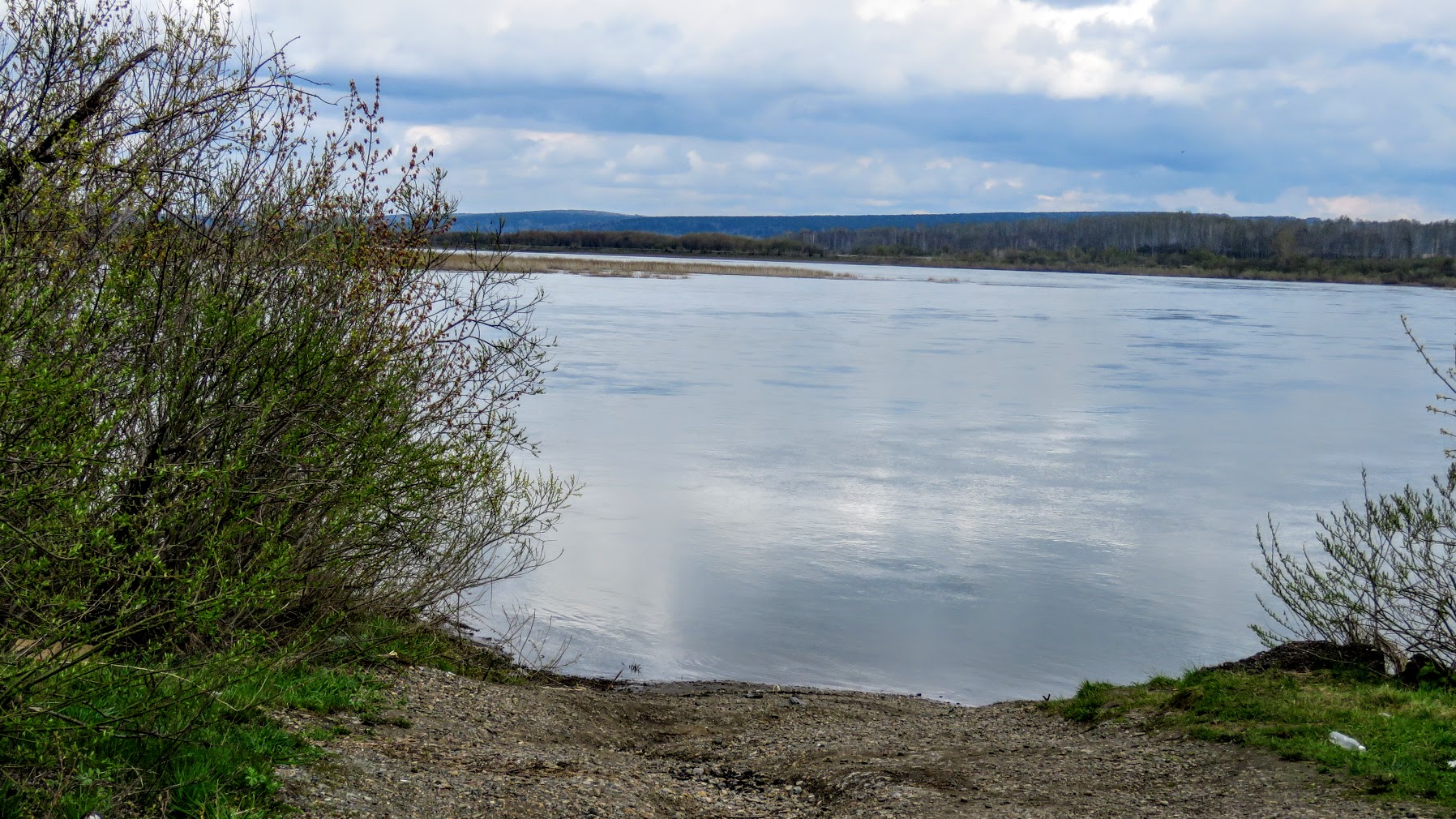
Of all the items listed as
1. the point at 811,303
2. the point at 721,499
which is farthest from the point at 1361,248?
the point at 721,499

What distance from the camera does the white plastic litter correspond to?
6660mm

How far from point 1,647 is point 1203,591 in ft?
36.1

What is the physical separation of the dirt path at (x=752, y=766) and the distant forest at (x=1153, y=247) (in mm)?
97046

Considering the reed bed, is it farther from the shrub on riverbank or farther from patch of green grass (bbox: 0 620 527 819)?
patch of green grass (bbox: 0 620 527 819)

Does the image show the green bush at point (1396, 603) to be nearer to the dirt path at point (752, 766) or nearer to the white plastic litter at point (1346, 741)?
the white plastic litter at point (1346, 741)

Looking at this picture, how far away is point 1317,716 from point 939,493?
30.1ft

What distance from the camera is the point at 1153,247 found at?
13700 cm

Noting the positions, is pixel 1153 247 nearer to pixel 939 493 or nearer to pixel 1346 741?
pixel 939 493

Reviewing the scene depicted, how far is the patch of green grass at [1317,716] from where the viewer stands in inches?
249

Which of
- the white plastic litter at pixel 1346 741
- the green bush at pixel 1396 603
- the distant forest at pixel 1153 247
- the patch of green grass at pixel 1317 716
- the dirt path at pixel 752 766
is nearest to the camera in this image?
the dirt path at pixel 752 766

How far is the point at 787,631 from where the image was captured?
442 inches

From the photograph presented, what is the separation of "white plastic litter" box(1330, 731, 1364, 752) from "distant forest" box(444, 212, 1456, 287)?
98.9 m

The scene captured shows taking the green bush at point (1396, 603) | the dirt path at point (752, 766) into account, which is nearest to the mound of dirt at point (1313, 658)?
the green bush at point (1396, 603)

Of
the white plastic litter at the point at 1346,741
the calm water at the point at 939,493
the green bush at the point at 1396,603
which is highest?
the green bush at the point at 1396,603
